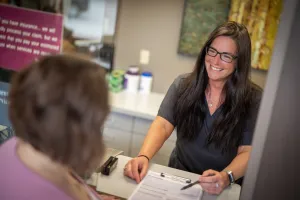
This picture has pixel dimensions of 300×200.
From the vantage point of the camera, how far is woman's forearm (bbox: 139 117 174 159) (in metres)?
1.45

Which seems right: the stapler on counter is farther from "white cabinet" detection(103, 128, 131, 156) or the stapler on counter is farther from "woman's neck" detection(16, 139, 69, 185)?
"white cabinet" detection(103, 128, 131, 156)

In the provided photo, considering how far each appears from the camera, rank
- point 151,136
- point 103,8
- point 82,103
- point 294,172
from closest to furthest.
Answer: point 82,103, point 294,172, point 151,136, point 103,8

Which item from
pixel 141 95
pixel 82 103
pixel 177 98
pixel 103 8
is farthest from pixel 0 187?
pixel 103 8

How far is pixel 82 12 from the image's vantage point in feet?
9.27

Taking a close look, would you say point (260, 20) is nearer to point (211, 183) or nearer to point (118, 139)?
point (118, 139)

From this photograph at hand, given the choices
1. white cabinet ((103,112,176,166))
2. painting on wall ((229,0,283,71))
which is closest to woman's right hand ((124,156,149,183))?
white cabinet ((103,112,176,166))

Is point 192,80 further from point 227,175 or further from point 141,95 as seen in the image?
point 141,95

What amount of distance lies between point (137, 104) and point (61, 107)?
193 centimetres

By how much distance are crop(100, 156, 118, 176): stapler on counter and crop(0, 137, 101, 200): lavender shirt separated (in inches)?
22.2

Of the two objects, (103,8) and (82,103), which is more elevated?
(103,8)

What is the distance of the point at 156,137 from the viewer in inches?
59.5

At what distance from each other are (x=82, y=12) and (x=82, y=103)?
7.73 ft

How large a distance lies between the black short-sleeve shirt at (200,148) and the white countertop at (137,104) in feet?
2.51

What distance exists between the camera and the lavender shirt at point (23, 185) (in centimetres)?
67
